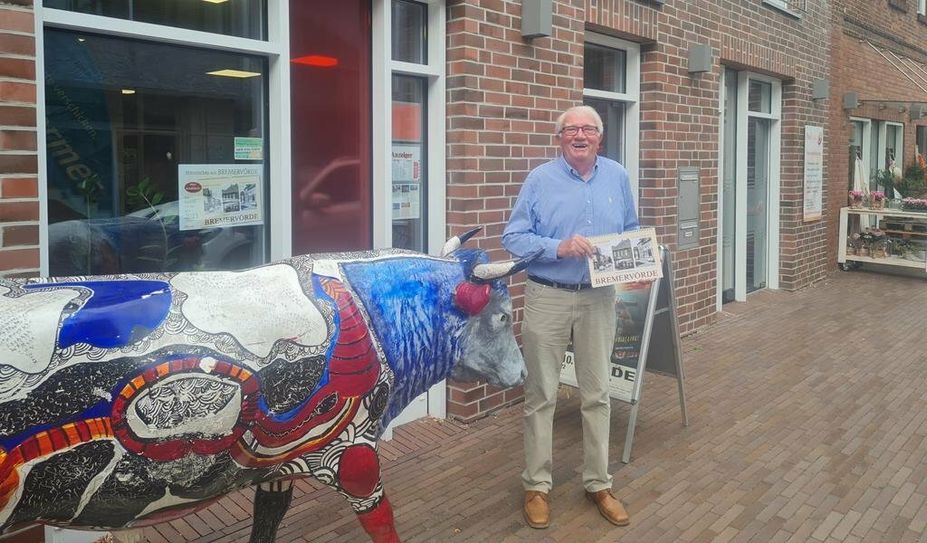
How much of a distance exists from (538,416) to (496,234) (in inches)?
70.0

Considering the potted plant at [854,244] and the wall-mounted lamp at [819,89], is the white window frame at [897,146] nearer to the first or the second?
the potted plant at [854,244]

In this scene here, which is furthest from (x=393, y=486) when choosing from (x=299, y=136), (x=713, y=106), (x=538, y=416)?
(x=713, y=106)

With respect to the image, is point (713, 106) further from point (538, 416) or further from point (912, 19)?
point (912, 19)

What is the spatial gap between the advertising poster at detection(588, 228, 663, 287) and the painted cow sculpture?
0.95 meters

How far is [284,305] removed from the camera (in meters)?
2.22

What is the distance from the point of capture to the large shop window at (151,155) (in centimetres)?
345

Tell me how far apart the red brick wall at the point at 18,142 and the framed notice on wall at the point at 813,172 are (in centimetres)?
951


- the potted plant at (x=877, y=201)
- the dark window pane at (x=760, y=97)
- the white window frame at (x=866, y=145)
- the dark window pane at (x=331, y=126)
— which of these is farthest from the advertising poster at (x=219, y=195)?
the white window frame at (x=866, y=145)

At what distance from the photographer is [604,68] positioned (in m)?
6.83

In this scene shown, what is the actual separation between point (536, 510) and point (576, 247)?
1.33m

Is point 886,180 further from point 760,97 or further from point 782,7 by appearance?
point 782,7

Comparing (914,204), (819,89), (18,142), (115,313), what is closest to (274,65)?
(18,142)

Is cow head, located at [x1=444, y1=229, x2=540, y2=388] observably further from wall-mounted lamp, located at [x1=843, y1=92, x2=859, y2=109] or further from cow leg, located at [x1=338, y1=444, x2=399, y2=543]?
wall-mounted lamp, located at [x1=843, y1=92, x2=859, y2=109]

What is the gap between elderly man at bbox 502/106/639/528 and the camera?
370 cm
